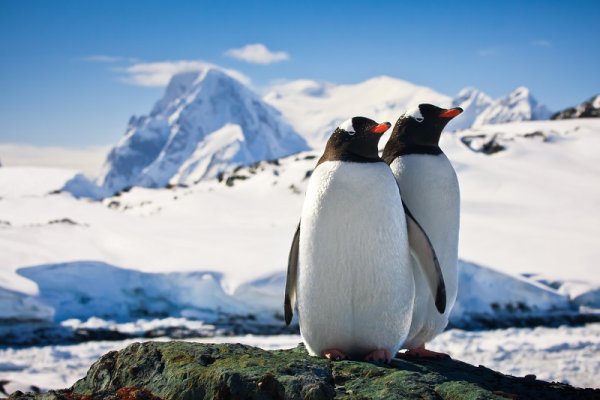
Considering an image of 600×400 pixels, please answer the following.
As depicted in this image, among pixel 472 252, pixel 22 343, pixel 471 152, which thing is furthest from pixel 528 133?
pixel 22 343

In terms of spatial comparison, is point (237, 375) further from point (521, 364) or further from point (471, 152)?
point (471, 152)

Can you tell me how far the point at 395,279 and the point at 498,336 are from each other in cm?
1112

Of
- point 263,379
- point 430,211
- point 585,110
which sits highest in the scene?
point 585,110

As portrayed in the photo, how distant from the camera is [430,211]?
484cm

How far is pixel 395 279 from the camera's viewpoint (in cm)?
426

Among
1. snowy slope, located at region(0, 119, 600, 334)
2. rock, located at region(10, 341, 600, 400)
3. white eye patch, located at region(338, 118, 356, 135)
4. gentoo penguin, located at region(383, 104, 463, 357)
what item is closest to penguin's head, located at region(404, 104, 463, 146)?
gentoo penguin, located at region(383, 104, 463, 357)

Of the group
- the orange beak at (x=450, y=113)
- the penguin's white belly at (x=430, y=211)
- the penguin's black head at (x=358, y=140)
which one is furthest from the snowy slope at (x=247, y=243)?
the penguin's black head at (x=358, y=140)

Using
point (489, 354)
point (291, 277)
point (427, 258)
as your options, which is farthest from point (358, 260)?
point (489, 354)

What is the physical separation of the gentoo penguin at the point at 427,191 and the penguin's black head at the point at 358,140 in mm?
558

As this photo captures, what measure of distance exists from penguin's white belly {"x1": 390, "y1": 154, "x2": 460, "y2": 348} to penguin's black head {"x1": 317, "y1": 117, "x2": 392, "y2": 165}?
1.77ft

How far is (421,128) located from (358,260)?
1158 millimetres

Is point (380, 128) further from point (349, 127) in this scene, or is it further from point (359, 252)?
point (359, 252)

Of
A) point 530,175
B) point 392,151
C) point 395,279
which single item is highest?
point 530,175

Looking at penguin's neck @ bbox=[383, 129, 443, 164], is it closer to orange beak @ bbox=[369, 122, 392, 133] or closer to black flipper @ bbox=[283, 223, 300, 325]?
orange beak @ bbox=[369, 122, 392, 133]
